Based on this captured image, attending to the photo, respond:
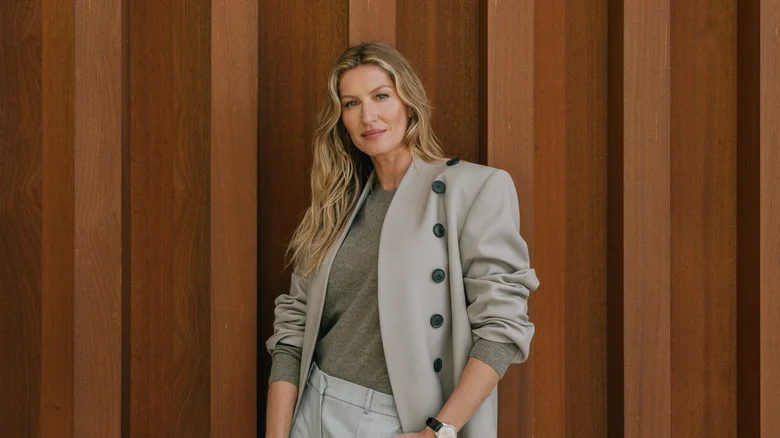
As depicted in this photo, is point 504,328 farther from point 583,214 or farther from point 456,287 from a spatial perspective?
point 583,214

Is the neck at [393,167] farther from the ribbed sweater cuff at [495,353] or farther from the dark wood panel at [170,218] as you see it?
the dark wood panel at [170,218]

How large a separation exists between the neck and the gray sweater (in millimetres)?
27

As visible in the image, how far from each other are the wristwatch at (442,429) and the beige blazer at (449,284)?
64mm

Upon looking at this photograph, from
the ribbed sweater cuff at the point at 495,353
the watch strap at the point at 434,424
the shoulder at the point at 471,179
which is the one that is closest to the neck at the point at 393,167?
the shoulder at the point at 471,179

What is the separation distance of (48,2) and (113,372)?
1236 mm

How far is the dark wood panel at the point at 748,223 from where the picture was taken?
212cm

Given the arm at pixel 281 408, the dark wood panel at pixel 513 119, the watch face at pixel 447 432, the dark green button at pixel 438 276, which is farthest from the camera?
the dark wood panel at pixel 513 119

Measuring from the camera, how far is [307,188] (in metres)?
2.19

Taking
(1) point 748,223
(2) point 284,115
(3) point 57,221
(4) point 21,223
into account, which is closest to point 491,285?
(2) point 284,115

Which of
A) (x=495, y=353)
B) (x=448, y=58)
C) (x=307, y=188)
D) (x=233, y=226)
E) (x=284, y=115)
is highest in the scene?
(x=448, y=58)

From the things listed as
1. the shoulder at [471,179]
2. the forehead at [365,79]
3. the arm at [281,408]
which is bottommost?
the arm at [281,408]

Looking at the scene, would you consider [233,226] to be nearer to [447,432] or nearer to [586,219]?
[447,432]

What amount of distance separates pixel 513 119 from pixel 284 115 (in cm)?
75

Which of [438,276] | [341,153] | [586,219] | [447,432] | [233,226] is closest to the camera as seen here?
[447,432]
